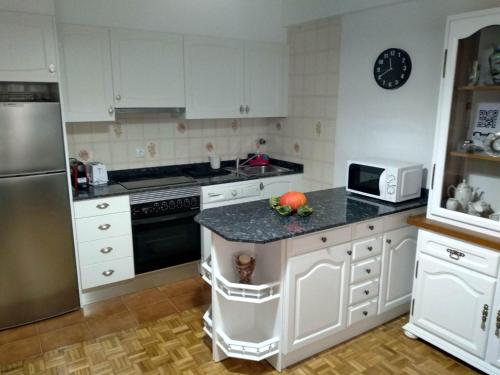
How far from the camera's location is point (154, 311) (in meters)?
2.99

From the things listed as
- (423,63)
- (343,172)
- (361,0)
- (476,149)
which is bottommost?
(343,172)

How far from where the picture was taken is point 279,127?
13.6ft

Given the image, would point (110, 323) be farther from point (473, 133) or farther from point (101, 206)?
point (473, 133)

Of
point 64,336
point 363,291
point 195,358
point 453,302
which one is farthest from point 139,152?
point 453,302

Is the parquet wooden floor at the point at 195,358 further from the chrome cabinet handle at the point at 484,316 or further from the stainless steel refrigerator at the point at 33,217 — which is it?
the stainless steel refrigerator at the point at 33,217

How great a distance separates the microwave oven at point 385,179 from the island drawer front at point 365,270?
0.44 meters

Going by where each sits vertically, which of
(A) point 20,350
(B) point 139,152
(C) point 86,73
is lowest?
(A) point 20,350

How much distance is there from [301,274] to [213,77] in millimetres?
2037

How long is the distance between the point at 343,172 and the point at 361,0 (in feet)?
4.52

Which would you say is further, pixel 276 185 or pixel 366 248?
pixel 276 185

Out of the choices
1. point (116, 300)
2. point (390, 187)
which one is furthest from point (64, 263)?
point (390, 187)

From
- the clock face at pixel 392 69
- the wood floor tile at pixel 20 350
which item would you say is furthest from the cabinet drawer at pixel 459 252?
the wood floor tile at pixel 20 350

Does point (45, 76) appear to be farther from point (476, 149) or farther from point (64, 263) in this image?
point (476, 149)

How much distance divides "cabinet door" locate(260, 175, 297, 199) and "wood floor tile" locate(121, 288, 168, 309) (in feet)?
4.15
